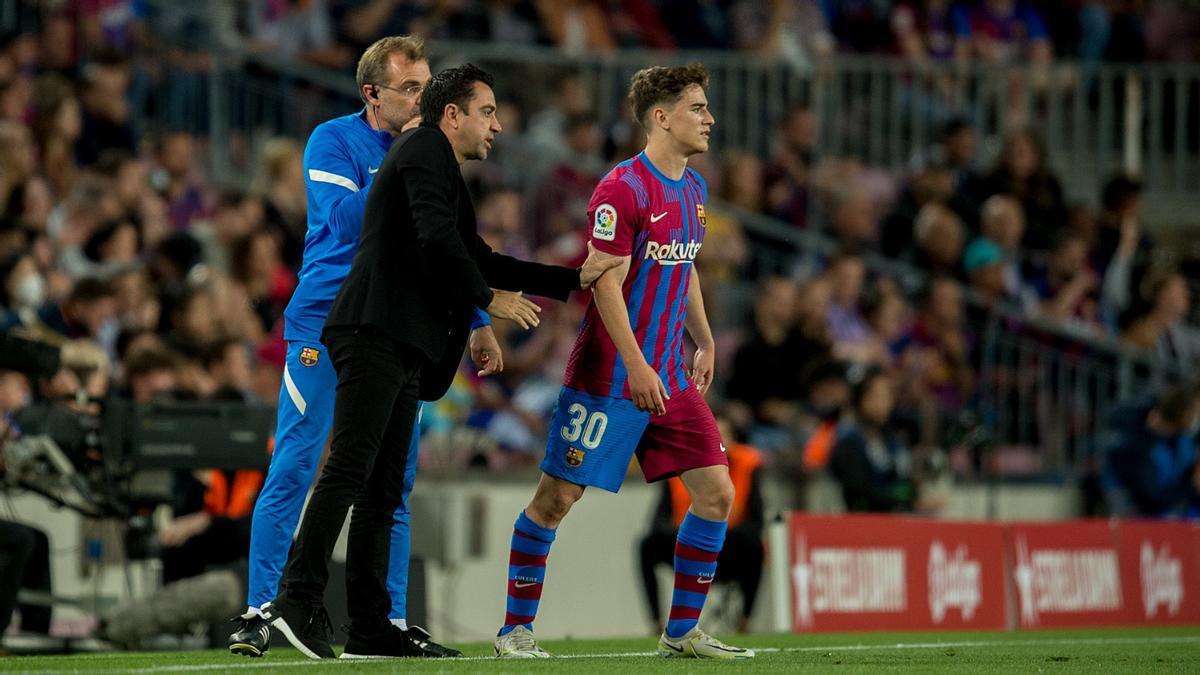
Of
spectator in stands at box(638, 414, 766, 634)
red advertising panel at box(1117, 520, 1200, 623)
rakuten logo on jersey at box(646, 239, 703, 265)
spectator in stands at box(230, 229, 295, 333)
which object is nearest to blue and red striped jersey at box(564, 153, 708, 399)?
rakuten logo on jersey at box(646, 239, 703, 265)

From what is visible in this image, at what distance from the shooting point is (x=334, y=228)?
25.6ft

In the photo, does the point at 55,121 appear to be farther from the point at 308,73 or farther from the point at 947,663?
the point at 947,663

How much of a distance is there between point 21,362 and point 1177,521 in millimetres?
8671

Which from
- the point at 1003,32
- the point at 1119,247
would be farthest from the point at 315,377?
the point at 1003,32

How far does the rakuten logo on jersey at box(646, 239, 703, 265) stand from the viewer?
8.01 metres

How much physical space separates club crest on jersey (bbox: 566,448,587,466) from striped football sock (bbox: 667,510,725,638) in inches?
20.3

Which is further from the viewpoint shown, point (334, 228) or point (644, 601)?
point (644, 601)

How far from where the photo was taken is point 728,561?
43.8 feet

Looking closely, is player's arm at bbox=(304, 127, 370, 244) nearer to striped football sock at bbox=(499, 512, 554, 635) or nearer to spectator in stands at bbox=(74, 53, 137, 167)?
striped football sock at bbox=(499, 512, 554, 635)

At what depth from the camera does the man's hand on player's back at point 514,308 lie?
7.50m

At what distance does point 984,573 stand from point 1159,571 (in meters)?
1.78

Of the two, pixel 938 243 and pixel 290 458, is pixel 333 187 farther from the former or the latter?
pixel 938 243

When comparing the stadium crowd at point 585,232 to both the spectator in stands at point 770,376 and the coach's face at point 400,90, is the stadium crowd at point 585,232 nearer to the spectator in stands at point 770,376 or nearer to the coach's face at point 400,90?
the spectator in stands at point 770,376

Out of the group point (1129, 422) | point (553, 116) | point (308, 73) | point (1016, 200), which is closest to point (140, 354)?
point (308, 73)
